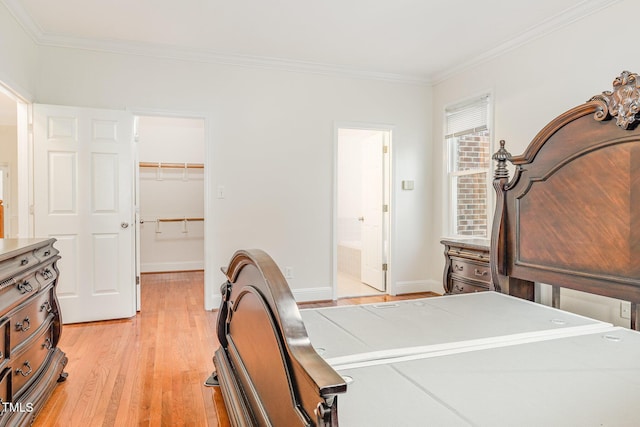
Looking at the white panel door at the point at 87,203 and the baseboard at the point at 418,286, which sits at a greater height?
the white panel door at the point at 87,203

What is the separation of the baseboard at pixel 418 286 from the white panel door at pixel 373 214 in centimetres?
22

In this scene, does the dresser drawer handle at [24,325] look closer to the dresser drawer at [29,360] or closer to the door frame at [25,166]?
the dresser drawer at [29,360]

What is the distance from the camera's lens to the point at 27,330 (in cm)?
204

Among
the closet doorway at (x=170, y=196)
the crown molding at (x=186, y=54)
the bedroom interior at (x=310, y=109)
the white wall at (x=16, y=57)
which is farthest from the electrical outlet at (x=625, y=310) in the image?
the closet doorway at (x=170, y=196)

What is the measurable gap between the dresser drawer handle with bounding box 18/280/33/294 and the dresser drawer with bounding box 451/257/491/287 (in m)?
2.92

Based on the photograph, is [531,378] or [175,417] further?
[175,417]

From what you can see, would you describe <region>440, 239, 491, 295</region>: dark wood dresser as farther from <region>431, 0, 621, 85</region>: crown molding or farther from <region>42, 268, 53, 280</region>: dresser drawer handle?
<region>42, 268, 53, 280</region>: dresser drawer handle

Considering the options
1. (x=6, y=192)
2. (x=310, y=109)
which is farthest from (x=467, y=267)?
(x=6, y=192)

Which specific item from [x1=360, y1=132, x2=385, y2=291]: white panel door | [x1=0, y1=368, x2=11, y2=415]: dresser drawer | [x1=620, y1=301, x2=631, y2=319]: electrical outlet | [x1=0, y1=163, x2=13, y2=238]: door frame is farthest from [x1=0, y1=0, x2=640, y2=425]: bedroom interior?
[x1=0, y1=163, x2=13, y2=238]: door frame

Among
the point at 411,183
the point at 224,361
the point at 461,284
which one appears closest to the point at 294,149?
the point at 411,183

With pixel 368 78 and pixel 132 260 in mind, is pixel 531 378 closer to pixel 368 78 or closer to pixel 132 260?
pixel 132 260

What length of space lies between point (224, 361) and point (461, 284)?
210 cm

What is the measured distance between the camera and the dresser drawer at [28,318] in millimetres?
1861

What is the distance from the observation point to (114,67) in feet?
12.9
